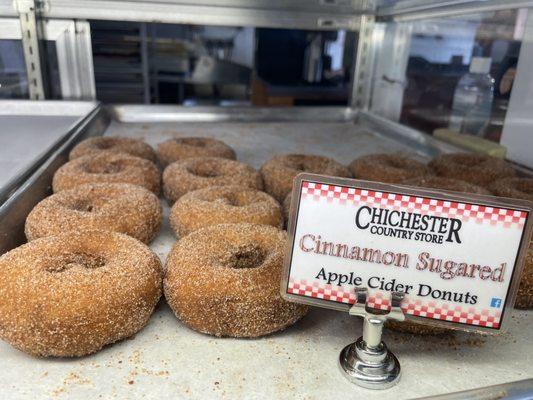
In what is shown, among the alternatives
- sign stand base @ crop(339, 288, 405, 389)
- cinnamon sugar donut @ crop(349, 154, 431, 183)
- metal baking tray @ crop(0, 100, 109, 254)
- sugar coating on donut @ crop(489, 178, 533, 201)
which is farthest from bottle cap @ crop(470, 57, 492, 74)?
metal baking tray @ crop(0, 100, 109, 254)

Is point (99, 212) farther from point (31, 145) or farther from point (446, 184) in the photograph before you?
point (446, 184)

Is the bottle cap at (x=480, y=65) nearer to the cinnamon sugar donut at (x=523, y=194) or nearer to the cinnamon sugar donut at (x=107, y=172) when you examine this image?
the cinnamon sugar donut at (x=523, y=194)

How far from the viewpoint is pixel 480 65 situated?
93.8 inches

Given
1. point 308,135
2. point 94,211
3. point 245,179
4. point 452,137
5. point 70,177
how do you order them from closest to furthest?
point 94,211 → point 70,177 → point 245,179 → point 452,137 → point 308,135

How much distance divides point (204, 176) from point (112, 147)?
Result: 20.9 inches

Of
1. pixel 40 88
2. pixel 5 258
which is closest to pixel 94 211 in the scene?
pixel 5 258

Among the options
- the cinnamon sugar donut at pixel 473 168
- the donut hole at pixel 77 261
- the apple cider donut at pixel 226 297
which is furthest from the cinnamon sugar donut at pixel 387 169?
the donut hole at pixel 77 261

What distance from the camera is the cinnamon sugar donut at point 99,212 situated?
4.77 feet

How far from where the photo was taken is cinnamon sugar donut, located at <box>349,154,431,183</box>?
81.4 inches

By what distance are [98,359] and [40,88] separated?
2.20 m

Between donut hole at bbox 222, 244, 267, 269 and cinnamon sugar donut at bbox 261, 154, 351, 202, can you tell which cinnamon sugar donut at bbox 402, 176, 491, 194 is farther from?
donut hole at bbox 222, 244, 267, 269

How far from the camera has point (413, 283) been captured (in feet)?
3.14

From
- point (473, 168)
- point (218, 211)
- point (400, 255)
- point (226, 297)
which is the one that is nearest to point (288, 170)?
point (218, 211)

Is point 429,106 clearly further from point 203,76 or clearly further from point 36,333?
point 203,76
